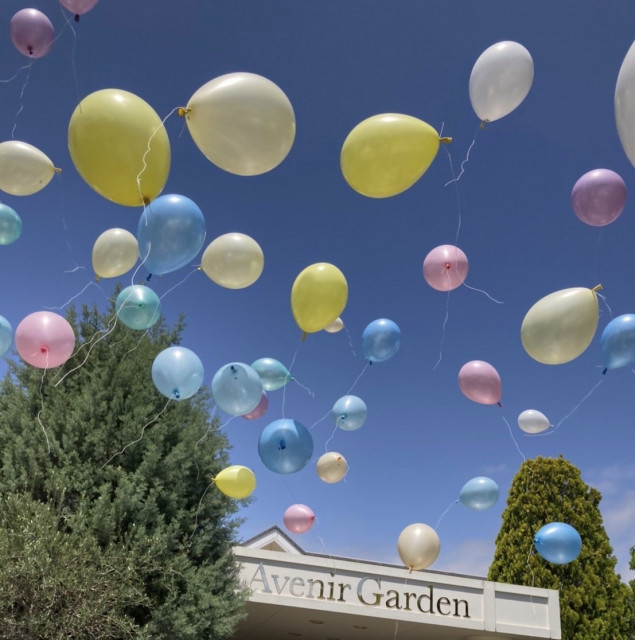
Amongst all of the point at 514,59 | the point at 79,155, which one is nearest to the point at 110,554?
the point at 79,155

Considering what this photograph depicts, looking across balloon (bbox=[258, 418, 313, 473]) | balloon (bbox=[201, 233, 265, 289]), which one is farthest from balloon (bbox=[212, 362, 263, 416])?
balloon (bbox=[201, 233, 265, 289])

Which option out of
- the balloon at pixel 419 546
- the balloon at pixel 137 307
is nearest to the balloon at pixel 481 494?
the balloon at pixel 419 546

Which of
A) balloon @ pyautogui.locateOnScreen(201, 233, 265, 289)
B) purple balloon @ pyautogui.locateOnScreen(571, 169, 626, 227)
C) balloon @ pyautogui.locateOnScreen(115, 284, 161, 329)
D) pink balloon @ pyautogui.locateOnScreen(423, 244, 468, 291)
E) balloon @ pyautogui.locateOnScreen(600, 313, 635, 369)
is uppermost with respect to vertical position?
pink balloon @ pyautogui.locateOnScreen(423, 244, 468, 291)

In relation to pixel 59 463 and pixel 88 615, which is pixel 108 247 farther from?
pixel 88 615

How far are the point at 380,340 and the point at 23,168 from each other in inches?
171

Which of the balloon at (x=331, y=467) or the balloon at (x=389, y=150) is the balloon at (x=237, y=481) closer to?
the balloon at (x=331, y=467)

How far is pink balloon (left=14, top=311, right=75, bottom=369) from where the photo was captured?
6137 mm

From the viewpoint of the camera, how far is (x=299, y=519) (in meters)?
8.70

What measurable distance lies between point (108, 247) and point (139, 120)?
8.10ft

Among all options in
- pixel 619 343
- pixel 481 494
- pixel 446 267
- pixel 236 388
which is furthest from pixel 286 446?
pixel 619 343

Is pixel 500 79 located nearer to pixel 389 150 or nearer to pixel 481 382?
pixel 389 150

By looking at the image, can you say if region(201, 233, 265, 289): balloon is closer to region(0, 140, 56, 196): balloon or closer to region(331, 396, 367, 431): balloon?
region(0, 140, 56, 196): balloon

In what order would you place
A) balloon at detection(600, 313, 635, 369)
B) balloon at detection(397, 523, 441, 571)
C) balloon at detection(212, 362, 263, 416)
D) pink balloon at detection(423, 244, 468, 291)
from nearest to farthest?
balloon at detection(600, 313, 635, 369), balloon at detection(212, 362, 263, 416), pink balloon at detection(423, 244, 468, 291), balloon at detection(397, 523, 441, 571)

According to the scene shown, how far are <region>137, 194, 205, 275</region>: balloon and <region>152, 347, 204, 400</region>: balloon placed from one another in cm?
112
